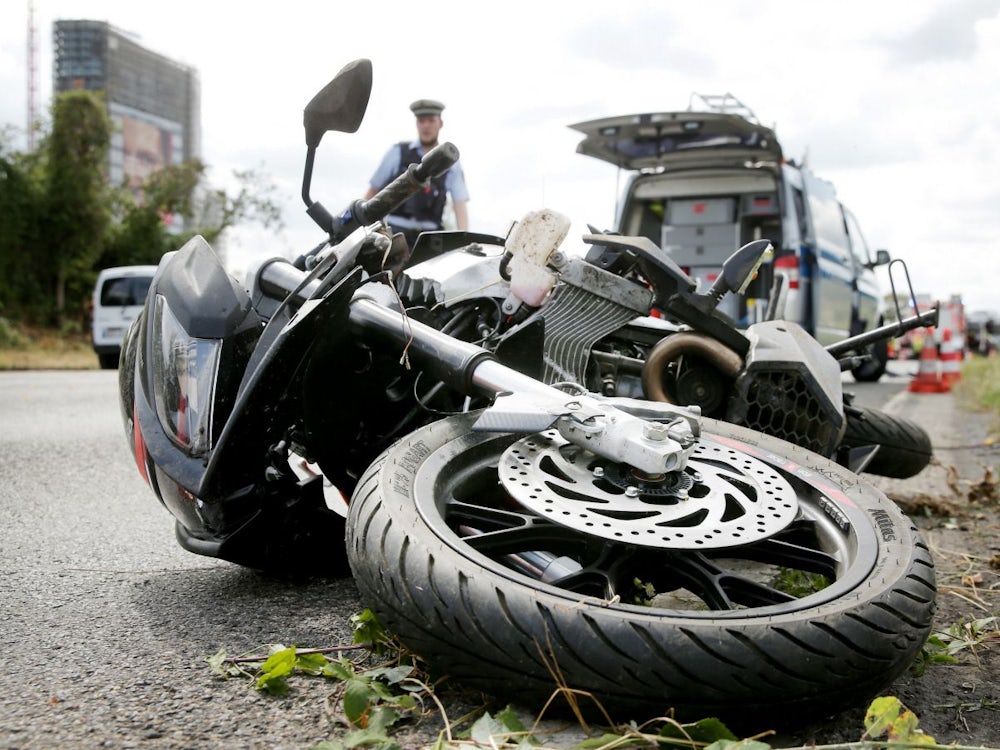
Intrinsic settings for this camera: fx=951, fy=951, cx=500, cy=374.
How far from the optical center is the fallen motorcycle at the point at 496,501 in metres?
1.53

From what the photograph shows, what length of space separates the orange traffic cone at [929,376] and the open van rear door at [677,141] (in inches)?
Result: 199

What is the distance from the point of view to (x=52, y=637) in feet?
6.79

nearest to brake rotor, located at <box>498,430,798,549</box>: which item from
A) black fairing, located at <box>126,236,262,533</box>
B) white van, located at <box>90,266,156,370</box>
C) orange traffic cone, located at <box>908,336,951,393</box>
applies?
black fairing, located at <box>126,236,262,533</box>

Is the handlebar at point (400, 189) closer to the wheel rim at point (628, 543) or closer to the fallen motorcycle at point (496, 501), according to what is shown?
the fallen motorcycle at point (496, 501)

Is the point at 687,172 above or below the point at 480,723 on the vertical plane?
above

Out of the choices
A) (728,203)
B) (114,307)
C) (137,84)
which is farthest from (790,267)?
(137,84)

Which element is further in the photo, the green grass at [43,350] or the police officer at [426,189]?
the green grass at [43,350]

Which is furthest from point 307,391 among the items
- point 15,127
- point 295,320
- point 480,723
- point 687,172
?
point 15,127

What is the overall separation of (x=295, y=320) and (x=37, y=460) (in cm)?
323

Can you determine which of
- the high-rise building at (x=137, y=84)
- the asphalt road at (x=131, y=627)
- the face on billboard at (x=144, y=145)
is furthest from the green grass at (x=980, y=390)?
the face on billboard at (x=144, y=145)

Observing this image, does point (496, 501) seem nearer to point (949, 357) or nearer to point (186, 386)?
point (186, 386)

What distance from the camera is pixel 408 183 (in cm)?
242

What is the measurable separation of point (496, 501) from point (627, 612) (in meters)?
0.66

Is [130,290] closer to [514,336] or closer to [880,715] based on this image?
[514,336]
